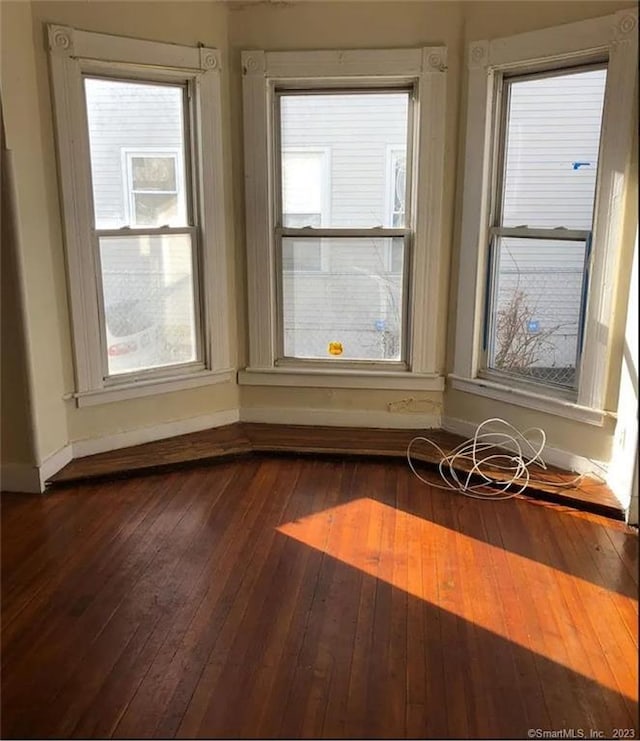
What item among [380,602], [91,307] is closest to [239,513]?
[380,602]

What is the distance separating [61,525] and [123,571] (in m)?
0.55

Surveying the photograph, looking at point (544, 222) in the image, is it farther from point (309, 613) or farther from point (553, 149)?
point (309, 613)

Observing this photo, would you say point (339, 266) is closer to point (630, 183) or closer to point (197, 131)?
point (197, 131)

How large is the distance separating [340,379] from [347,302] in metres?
0.47

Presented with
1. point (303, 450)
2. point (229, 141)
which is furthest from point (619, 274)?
point (229, 141)

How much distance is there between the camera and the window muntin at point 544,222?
3.39 m

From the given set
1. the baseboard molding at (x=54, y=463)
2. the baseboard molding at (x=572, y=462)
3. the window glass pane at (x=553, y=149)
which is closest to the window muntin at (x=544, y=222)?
the window glass pane at (x=553, y=149)

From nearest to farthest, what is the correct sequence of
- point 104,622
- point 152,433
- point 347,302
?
point 104,622
point 152,433
point 347,302

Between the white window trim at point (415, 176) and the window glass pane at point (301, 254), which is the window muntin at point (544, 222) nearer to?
the white window trim at point (415, 176)

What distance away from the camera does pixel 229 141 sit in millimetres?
3941

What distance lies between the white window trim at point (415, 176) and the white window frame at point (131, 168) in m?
0.38

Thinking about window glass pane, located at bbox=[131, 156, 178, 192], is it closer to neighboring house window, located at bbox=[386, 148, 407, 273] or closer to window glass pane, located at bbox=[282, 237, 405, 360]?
window glass pane, located at bbox=[282, 237, 405, 360]

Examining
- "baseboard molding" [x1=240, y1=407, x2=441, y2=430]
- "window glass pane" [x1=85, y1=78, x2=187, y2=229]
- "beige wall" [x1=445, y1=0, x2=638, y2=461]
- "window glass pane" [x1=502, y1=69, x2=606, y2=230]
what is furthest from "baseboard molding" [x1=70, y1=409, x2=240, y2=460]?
"window glass pane" [x1=502, y1=69, x2=606, y2=230]

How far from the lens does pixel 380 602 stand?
2.55 m
